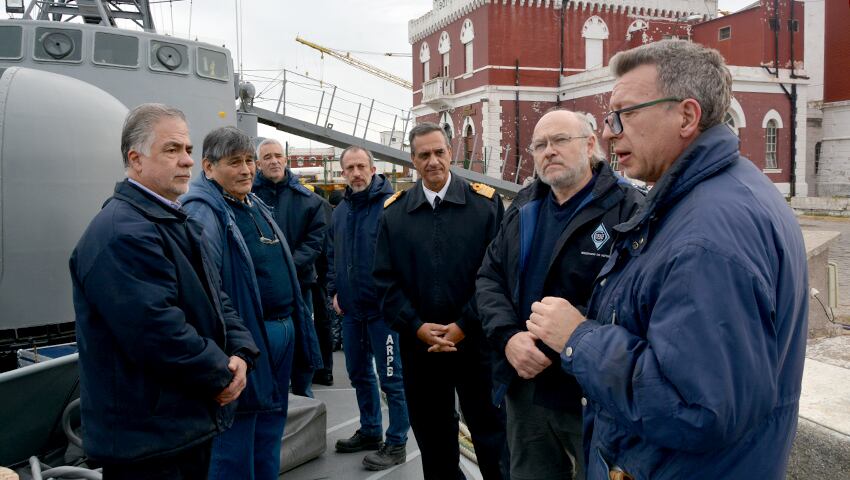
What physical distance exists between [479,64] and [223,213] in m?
27.5

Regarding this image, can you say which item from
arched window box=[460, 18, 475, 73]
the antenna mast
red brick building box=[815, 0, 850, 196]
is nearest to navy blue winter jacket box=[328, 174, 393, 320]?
the antenna mast

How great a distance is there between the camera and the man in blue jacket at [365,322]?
4363mm

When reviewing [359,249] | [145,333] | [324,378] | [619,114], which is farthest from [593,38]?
[145,333]

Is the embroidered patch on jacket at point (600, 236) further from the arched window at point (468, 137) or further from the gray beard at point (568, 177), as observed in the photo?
the arched window at point (468, 137)

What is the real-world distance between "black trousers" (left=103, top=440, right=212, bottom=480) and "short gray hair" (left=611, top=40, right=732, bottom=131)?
2083 mm

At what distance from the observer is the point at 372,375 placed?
455 centimetres

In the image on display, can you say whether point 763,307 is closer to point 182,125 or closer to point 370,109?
point 182,125

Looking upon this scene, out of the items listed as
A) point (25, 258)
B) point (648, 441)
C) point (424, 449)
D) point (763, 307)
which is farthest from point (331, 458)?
point (763, 307)

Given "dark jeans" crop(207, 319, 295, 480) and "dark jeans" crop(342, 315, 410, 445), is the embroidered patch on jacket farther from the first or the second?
"dark jeans" crop(342, 315, 410, 445)

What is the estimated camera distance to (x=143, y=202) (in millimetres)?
2422

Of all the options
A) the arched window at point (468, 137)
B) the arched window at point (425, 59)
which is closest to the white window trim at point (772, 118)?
the arched window at point (468, 137)

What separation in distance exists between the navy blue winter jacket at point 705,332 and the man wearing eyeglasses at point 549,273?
2.92 ft

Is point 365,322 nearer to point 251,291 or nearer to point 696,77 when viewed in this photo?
point 251,291

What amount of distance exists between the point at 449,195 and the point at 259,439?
1633 millimetres
